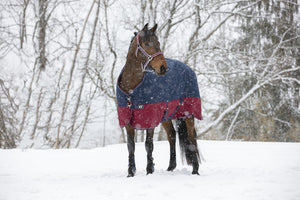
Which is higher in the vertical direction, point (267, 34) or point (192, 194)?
point (267, 34)

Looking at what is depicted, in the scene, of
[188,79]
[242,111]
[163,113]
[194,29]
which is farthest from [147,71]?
[242,111]

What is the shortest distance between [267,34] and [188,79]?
1203 centimetres

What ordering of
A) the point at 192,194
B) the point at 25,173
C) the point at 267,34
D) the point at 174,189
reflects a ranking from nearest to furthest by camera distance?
the point at 192,194 < the point at 174,189 < the point at 25,173 < the point at 267,34

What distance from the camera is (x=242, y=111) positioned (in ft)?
56.8

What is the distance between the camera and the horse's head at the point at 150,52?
307 cm

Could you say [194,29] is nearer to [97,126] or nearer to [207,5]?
[207,5]

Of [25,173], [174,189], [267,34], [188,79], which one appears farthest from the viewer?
[267,34]

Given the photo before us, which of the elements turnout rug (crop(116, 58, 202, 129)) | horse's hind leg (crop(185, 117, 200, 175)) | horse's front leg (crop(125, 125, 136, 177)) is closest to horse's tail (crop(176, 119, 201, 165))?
horse's hind leg (crop(185, 117, 200, 175))

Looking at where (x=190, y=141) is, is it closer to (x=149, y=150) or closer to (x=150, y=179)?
(x=149, y=150)

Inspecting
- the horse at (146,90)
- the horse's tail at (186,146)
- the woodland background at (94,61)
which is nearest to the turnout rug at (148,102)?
the horse at (146,90)

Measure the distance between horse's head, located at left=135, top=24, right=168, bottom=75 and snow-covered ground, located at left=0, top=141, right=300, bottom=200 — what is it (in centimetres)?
137

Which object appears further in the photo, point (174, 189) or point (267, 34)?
point (267, 34)

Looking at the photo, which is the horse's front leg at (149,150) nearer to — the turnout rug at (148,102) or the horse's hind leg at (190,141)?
the turnout rug at (148,102)

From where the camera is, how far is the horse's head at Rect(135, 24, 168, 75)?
3066 mm
